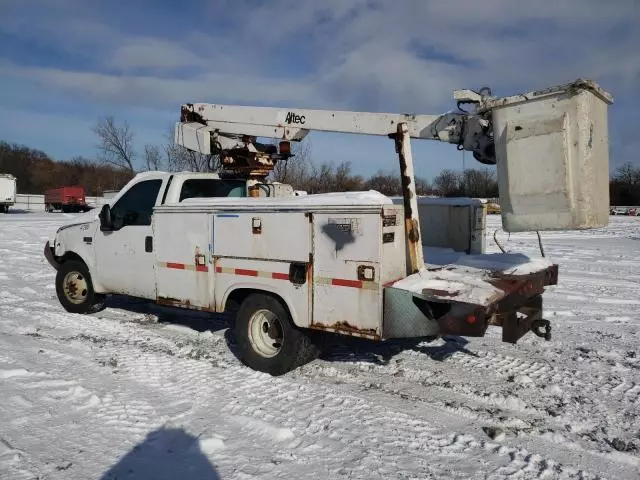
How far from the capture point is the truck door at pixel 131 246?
6258mm

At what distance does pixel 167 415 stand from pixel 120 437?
435mm

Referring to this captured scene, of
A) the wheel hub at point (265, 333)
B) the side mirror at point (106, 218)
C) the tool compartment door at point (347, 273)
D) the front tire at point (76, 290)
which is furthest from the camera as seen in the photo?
the front tire at point (76, 290)

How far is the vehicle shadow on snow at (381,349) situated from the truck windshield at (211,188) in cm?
242

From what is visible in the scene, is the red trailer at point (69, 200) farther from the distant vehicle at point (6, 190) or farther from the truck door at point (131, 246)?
the truck door at point (131, 246)

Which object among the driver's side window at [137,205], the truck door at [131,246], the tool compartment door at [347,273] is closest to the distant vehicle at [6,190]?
the truck door at [131,246]

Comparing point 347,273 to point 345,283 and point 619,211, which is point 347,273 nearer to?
point 345,283

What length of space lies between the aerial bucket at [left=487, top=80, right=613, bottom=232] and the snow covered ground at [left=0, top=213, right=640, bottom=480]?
63.1 inches

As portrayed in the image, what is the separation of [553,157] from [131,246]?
4974 mm

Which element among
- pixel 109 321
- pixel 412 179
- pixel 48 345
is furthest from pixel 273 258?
pixel 109 321

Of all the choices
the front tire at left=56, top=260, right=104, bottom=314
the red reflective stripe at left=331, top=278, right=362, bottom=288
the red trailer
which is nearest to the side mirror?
the front tire at left=56, top=260, right=104, bottom=314

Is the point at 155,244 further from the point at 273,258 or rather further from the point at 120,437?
the point at 120,437

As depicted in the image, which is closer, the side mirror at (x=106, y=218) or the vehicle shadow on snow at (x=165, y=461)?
the vehicle shadow on snow at (x=165, y=461)

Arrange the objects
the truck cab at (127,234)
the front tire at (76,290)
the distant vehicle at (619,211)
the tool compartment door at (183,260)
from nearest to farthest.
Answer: the tool compartment door at (183,260) < the truck cab at (127,234) < the front tire at (76,290) < the distant vehicle at (619,211)

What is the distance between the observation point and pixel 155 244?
6039mm
